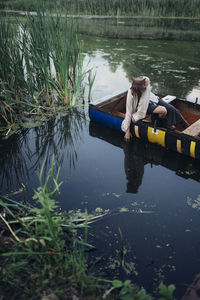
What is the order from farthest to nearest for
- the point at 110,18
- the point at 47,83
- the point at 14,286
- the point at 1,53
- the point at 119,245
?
the point at 110,18, the point at 47,83, the point at 1,53, the point at 119,245, the point at 14,286

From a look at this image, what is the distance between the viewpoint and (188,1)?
12.4 meters

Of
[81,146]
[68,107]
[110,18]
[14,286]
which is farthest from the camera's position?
[110,18]

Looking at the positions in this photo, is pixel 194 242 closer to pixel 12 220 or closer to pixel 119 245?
pixel 119 245

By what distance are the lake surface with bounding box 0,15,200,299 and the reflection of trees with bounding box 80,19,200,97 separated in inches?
2.9

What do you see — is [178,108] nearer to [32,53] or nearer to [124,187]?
[124,187]

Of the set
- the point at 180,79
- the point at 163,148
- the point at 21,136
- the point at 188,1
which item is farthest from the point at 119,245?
the point at 188,1

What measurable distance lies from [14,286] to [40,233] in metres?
0.37

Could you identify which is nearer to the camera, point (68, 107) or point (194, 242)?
point (194, 242)

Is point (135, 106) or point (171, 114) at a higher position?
point (135, 106)

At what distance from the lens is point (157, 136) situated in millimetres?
3676

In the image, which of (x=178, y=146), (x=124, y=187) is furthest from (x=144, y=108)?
(x=124, y=187)

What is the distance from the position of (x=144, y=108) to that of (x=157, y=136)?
0.46m

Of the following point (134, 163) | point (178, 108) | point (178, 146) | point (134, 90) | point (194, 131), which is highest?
point (134, 90)

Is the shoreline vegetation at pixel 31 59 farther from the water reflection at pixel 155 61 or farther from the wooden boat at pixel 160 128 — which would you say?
the water reflection at pixel 155 61
